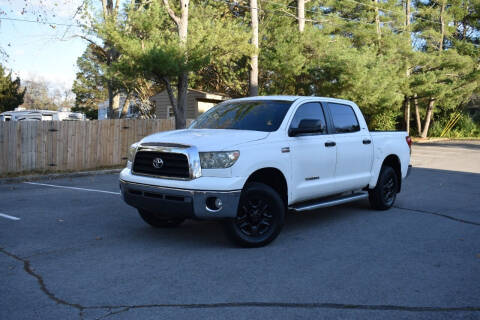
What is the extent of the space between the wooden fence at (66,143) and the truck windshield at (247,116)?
31.0 ft

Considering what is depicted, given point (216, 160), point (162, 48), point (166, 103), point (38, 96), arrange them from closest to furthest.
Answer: point (216, 160) → point (162, 48) → point (166, 103) → point (38, 96)

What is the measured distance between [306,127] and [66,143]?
1172cm

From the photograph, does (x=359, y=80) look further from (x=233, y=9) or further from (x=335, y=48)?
(x=233, y=9)

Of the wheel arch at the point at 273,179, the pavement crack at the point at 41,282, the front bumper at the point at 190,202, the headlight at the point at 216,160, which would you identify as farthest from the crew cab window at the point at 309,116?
the pavement crack at the point at 41,282

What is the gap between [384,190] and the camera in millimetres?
8445

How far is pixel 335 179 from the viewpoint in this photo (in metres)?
7.07

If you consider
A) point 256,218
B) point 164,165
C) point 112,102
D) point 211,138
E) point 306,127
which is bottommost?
point 256,218

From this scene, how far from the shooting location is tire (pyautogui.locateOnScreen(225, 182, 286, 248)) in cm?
565

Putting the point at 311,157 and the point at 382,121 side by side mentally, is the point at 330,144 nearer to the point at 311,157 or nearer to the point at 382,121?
the point at 311,157

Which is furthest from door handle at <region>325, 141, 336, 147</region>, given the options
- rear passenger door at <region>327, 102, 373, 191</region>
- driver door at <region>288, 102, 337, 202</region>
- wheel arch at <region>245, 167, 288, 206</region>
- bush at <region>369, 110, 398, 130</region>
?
bush at <region>369, 110, 398, 130</region>

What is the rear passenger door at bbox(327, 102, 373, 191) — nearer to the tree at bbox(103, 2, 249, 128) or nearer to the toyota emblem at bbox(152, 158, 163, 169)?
the toyota emblem at bbox(152, 158, 163, 169)

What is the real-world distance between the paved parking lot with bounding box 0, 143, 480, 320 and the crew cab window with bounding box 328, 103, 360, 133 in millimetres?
1486

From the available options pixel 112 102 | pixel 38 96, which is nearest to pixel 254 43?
pixel 112 102

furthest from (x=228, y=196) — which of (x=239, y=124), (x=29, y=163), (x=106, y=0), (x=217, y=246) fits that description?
(x=106, y=0)
